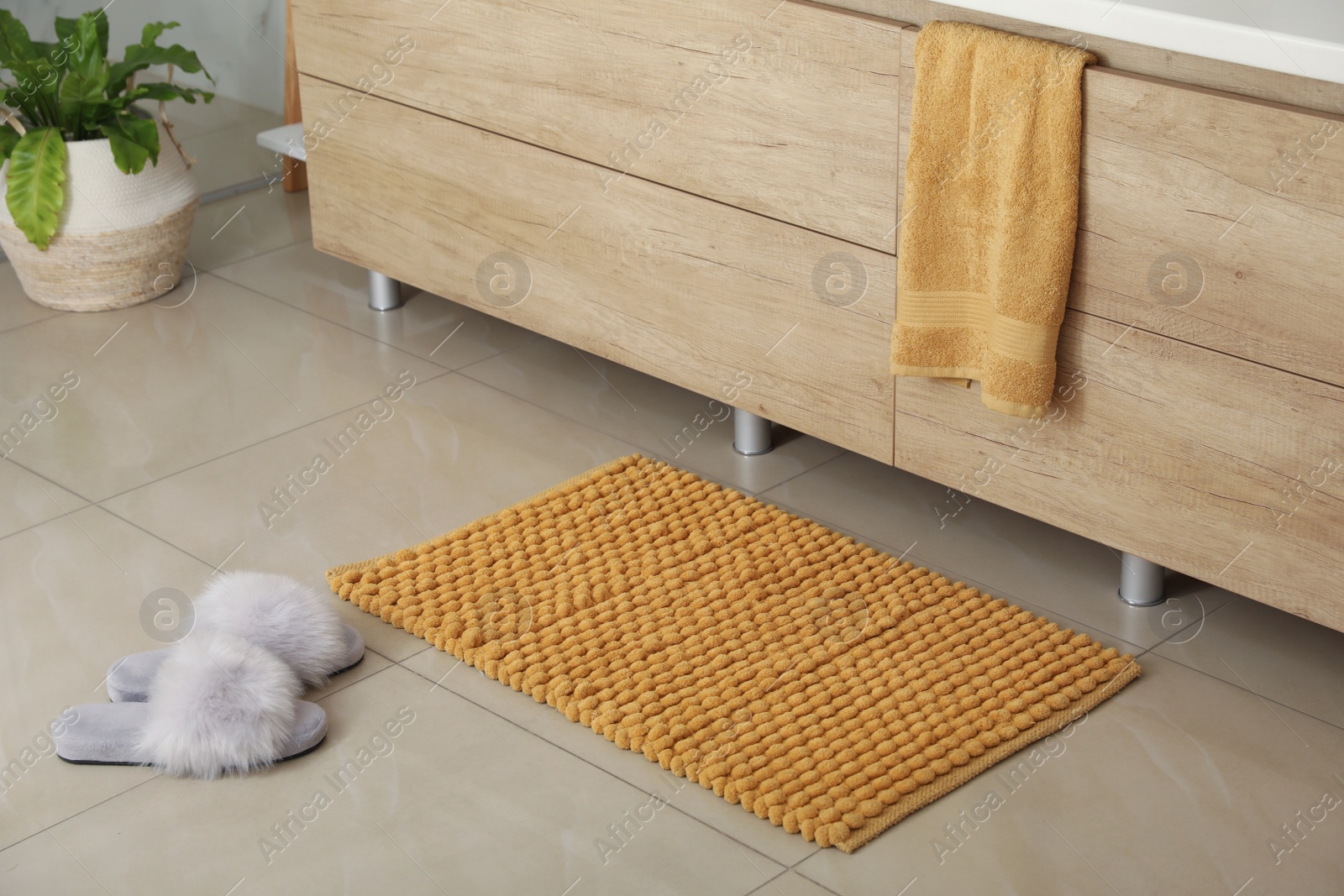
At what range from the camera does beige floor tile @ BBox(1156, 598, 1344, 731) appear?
1472 mm

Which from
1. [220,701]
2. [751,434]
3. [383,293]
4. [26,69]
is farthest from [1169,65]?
[26,69]

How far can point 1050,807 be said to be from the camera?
133cm

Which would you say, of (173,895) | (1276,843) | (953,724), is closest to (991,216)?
(953,724)

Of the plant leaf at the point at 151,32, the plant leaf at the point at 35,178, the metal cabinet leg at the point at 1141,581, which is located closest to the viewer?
the metal cabinet leg at the point at 1141,581

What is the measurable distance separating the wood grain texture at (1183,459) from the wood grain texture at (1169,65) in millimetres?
250

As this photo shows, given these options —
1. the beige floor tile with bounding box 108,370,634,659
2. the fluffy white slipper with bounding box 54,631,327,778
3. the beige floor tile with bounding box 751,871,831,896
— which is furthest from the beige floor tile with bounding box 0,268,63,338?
the beige floor tile with bounding box 751,871,831,896

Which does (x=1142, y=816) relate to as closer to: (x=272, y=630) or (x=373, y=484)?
(x=272, y=630)

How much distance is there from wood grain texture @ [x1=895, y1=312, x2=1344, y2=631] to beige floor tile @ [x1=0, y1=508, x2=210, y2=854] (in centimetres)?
95

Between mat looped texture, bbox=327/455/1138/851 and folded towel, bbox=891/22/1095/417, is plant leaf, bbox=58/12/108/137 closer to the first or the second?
mat looped texture, bbox=327/455/1138/851

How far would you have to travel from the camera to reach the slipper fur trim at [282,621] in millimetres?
1475

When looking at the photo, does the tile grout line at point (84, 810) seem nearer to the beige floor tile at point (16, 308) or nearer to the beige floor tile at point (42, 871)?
the beige floor tile at point (42, 871)

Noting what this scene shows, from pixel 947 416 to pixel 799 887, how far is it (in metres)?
0.60

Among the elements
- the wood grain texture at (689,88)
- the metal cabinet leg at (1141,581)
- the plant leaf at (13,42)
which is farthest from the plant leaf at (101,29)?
the metal cabinet leg at (1141,581)

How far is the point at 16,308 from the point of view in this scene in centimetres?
240
